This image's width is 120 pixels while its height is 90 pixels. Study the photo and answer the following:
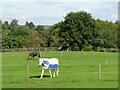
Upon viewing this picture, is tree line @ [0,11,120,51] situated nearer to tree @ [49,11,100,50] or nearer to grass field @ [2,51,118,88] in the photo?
tree @ [49,11,100,50]

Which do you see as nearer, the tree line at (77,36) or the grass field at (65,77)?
the grass field at (65,77)

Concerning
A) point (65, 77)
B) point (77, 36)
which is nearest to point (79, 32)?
point (77, 36)

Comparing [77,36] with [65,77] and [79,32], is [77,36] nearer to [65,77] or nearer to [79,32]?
[79,32]

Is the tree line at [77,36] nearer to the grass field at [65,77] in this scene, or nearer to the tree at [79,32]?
the tree at [79,32]

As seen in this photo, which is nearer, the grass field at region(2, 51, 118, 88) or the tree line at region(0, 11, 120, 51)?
the grass field at region(2, 51, 118, 88)

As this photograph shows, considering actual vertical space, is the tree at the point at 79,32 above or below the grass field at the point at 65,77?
above

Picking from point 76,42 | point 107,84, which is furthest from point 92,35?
point 107,84

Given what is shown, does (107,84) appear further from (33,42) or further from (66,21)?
(33,42)

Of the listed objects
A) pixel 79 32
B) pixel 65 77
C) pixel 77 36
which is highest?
pixel 79 32

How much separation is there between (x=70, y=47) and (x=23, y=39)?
707 inches

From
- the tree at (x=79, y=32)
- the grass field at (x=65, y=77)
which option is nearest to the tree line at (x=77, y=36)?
the tree at (x=79, y=32)

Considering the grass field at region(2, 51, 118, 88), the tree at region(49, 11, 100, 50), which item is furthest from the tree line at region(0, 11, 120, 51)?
the grass field at region(2, 51, 118, 88)

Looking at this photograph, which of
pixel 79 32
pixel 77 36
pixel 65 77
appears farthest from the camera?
pixel 79 32

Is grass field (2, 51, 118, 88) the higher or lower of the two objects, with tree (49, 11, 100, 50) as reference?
lower
